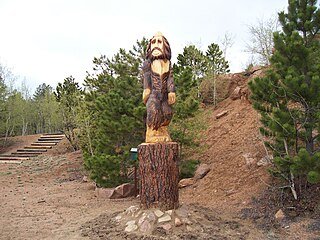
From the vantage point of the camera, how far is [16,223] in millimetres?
6211

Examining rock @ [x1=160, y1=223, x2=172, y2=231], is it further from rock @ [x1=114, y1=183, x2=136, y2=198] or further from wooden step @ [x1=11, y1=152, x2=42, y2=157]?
wooden step @ [x1=11, y1=152, x2=42, y2=157]

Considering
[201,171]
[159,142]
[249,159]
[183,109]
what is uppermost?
[183,109]

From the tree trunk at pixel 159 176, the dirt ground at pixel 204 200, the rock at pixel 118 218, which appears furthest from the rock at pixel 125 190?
the tree trunk at pixel 159 176

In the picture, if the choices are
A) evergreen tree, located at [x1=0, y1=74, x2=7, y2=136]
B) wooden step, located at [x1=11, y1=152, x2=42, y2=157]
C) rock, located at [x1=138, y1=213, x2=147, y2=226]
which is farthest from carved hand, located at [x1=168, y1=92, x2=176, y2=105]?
evergreen tree, located at [x1=0, y1=74, x2=7, y2=136]

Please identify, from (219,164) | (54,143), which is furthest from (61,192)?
(54,143)

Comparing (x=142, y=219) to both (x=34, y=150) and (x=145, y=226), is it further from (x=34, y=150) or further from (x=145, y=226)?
(x=34, y=150)

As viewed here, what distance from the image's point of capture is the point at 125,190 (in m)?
8.73

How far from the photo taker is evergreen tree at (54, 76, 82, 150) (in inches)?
715

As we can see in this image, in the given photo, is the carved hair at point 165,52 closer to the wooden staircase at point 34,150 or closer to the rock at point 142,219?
the rock at point 142,219

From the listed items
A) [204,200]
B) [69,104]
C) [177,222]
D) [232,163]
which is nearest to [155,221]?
[177,222]

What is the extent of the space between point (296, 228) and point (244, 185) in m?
2.39

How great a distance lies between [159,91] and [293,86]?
237 centimetres

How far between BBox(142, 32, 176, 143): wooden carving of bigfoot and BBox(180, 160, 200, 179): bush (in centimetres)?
370

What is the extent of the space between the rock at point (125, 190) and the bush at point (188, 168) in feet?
5.13
